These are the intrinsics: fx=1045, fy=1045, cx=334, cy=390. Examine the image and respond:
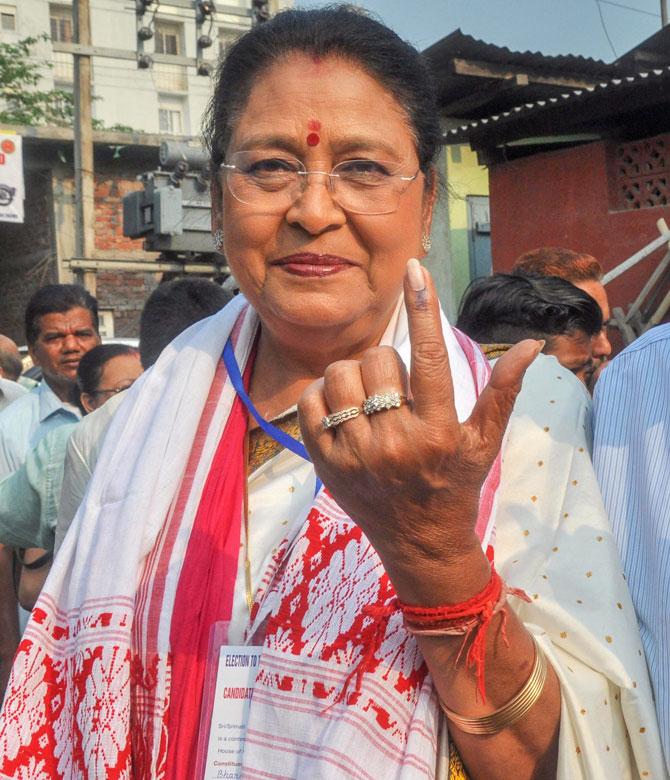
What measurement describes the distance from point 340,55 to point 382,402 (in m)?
0.82

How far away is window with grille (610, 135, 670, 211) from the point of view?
29.6 ft

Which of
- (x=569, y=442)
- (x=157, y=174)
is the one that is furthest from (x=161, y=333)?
(x=157, y=174)

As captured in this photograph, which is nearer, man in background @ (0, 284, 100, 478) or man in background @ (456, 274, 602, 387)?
man in background @ (456, 274, 602, 387)

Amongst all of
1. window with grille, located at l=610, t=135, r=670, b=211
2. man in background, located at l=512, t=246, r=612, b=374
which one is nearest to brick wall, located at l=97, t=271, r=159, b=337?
window with grille, located at l=610, t=135, r=670, b=211

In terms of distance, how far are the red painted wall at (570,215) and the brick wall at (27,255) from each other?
25.9 ft

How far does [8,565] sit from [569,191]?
726 cm

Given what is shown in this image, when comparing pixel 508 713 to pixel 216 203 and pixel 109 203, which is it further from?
pixel 109 203

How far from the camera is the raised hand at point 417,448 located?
3.90 ft

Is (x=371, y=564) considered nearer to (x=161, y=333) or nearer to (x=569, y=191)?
(x=161, y=333)

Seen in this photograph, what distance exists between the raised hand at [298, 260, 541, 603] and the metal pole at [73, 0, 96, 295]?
38.7 feet

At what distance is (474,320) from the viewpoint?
3.31 meters

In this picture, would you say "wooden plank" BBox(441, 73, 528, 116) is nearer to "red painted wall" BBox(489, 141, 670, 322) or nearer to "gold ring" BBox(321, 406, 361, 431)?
"red painted wall" BBox(489, 141, 670, 322)

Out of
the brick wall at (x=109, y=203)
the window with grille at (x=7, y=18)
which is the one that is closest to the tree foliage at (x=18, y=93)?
the brick wall at (x=109, y=203)

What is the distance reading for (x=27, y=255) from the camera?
54.7 ft
